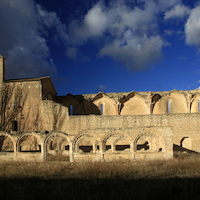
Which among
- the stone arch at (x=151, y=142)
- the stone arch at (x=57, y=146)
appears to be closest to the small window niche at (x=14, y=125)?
the stone arch at (x=57, y=146)

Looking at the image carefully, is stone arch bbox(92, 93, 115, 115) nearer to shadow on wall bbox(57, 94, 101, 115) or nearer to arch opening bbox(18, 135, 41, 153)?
shadow on wall bbox(57, 94, 101, 115)

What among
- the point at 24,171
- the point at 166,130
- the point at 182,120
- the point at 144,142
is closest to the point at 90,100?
the point at 144,142

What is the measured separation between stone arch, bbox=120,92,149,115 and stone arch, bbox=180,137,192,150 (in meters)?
7.16

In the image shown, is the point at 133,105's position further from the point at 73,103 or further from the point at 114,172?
the point at 114,172

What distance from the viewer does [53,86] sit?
23.2 meters

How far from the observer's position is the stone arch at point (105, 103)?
A: 24.9 m

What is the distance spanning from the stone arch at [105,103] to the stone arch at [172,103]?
5.90 meters

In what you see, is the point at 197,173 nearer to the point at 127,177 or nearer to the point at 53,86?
the point at 127,177

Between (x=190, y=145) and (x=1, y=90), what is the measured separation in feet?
65.8

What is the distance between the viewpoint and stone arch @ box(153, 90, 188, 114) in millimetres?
24703

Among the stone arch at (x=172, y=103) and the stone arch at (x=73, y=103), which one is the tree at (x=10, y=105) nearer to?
the stone arch at (x=73, y=103)
